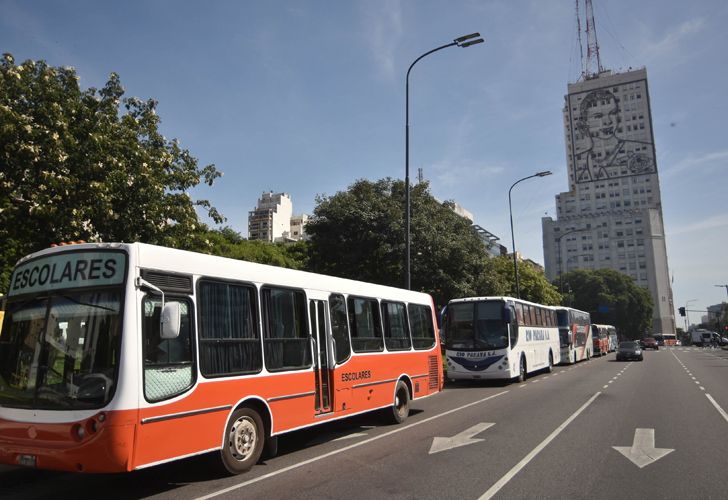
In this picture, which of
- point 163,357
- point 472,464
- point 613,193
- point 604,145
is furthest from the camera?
point 604,145

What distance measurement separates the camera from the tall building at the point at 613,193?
439 ft

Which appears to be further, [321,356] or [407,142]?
[407,142]

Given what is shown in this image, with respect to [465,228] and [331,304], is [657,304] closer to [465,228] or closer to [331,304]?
[465,228]

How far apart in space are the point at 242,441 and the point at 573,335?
3258 cm

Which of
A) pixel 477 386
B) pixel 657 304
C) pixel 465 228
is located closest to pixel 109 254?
pixel 477 386

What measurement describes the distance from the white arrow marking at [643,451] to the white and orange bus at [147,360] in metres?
4.63

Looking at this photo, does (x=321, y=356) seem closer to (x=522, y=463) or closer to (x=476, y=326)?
(x=522, y=463)

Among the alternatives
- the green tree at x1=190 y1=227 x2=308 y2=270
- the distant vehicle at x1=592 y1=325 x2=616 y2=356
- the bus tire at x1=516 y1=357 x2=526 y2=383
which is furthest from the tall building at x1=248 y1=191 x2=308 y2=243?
the bus tire at x1=516 y1=357 x2=526 y2=383

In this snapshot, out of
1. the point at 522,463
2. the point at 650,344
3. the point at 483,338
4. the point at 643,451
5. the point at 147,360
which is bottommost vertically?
the point at 650,344

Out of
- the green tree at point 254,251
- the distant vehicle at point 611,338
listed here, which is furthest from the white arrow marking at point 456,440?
the distant vehicle at point 611,338

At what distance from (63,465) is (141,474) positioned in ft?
7.30

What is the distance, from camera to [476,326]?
20.6m

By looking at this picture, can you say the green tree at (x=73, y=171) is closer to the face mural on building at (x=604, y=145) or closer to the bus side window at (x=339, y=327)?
the bus side window at (x=339, y=327)

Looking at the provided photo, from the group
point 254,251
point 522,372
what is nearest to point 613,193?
point 254,251
